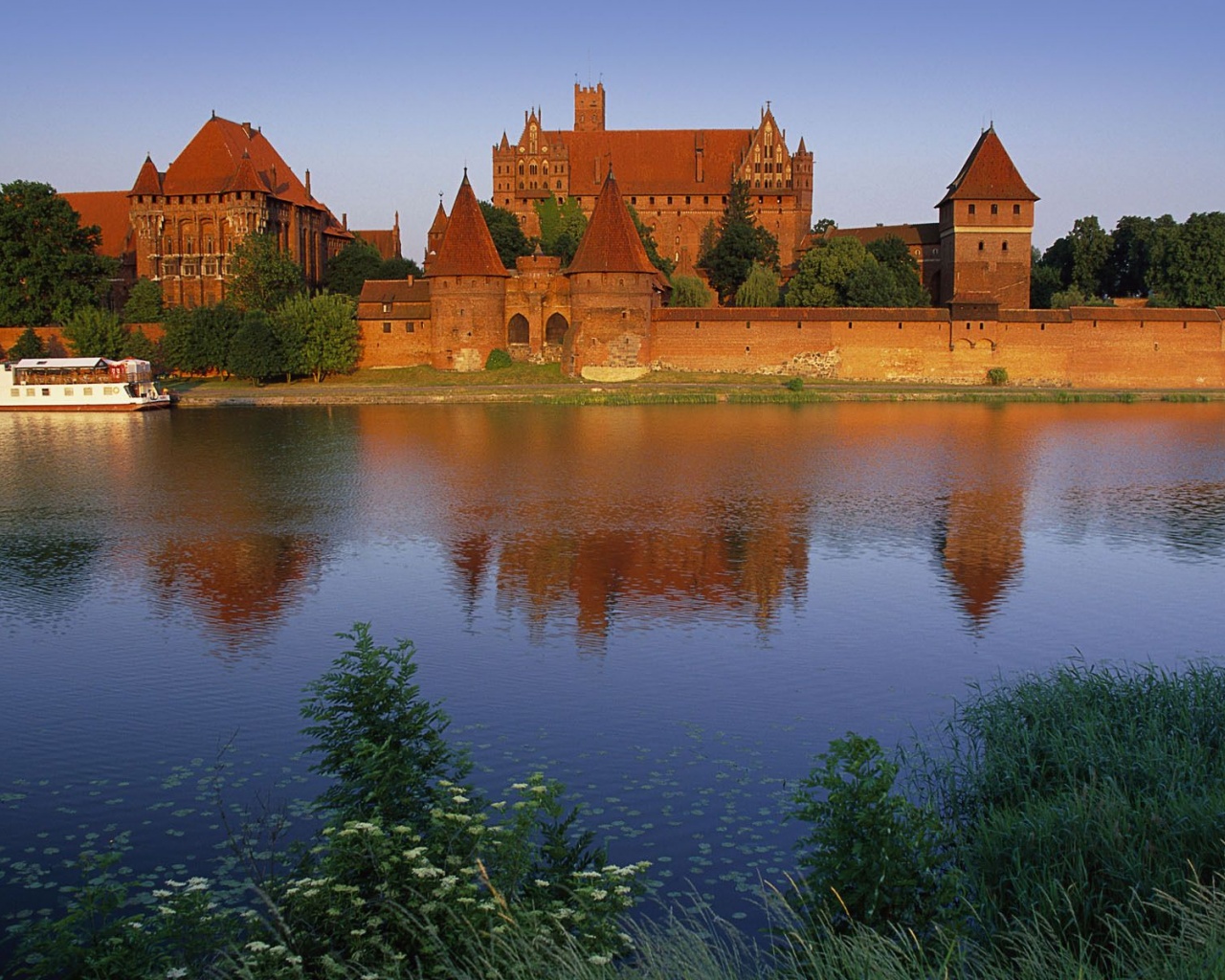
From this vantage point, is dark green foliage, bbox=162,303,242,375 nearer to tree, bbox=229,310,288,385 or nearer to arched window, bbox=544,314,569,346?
tree, bbox=229,310,288,385

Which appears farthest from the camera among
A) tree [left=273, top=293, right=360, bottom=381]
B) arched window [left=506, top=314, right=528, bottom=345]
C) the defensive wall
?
arched window [left=506, top=314, right=528, bottom=345]

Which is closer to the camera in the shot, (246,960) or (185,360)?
(246,960)

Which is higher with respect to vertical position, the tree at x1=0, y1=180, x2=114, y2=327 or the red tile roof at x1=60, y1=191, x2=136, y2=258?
the red tile roof at x1=60, y1=191, x2=136, y2=258

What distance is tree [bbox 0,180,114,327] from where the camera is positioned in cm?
3969

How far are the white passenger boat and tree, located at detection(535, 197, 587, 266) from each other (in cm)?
1820

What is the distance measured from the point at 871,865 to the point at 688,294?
129ft

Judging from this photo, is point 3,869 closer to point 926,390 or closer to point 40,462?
point 40,462

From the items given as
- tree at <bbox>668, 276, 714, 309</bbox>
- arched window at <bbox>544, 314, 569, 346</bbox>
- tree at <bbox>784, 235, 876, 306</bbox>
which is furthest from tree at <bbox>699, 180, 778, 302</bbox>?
arched window at <bbox>544, 314, 569, 346</bbox>

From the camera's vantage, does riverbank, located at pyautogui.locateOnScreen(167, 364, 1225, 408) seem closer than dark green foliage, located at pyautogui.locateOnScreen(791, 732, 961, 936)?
No

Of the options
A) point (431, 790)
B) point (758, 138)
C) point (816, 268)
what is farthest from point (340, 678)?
point (758, 138)

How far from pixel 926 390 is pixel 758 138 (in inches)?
971

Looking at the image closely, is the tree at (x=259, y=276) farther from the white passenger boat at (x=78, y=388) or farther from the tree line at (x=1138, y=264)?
the tree line at (x=1138, y=264)

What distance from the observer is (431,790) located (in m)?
5.20

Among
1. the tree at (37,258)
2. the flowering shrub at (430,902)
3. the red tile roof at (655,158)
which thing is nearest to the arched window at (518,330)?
the tree at (37,258)
